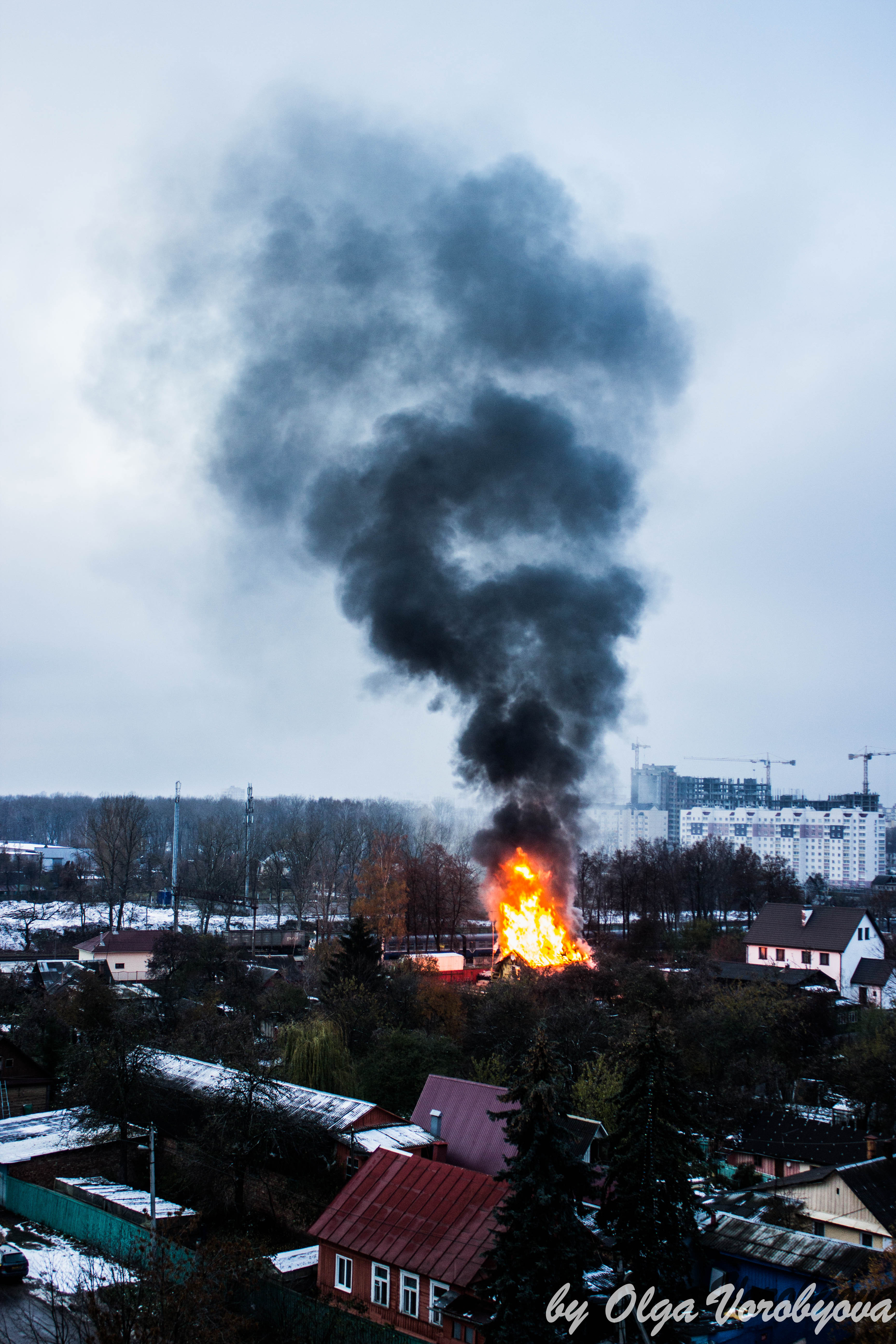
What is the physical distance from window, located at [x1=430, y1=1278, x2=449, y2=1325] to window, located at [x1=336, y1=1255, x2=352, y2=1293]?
6.34ft

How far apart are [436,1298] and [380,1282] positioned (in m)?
1.37

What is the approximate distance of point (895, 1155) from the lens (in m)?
22.2

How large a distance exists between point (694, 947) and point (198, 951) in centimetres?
2759

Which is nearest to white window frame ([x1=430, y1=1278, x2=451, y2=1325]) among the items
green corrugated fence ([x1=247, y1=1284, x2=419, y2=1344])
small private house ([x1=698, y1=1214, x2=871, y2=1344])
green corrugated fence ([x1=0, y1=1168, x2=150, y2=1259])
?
green corrugated fence ([x1=247, y1=1284, x2=419, y2=1344])

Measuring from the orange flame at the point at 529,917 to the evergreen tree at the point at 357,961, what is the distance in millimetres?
7942

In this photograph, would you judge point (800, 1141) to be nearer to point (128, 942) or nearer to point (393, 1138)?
point (393, 1138)

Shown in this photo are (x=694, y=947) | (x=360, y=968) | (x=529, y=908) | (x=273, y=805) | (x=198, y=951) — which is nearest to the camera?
(x=360, y=968)

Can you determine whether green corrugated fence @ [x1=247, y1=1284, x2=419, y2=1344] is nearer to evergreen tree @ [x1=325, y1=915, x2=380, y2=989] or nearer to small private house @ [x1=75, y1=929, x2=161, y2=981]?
evergreen tree @ [x1=325, y1=915, x2=380, y2=989]

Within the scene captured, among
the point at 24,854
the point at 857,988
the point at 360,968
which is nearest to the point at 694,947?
the point at 857,988

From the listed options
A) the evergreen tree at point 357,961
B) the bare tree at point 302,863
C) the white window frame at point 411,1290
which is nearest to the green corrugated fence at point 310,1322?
the white window frame at point 411,1290

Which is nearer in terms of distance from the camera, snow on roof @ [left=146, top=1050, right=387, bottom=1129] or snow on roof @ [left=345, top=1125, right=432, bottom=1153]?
snow on roof @ [left=345, top=1125, right=432, bottom=1153]

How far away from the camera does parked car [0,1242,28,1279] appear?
17125 mm

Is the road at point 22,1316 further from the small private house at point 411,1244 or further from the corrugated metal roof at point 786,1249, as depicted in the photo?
the corrugated metal roof at point 786,1249

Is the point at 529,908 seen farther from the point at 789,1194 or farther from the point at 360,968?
the point at 789,1194
